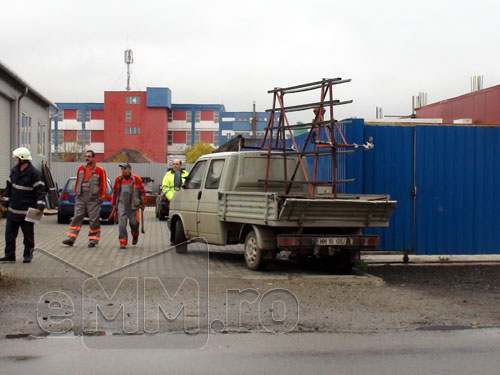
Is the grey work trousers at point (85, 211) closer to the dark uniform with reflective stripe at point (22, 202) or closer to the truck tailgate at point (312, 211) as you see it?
the dark uniform with reflective stripe at point (22, 202)

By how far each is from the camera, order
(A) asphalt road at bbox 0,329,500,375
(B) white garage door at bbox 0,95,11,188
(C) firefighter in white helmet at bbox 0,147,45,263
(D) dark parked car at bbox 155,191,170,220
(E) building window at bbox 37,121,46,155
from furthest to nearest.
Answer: (E) building window at bbox 37,121,46,155 < (B) white garage door at bbox 0,95,11,188 < (D) dark parked car at bbox 155,191,170,220 < (C) firefighter in white helmet at bbox 0,147,45,263 < (A) asphalt road at bbox 0,329,500,375

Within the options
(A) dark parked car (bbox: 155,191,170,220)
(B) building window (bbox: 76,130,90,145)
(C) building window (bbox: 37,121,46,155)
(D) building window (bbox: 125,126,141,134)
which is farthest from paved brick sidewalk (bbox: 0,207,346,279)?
(B) building window (bbox: 76,130,90,145)

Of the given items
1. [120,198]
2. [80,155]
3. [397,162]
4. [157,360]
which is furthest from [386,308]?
[80,155]

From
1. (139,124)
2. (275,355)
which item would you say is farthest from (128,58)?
(275,355)

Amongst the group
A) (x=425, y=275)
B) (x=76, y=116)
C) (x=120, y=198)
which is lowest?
(x=425, y=275)

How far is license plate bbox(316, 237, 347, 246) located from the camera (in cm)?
1054

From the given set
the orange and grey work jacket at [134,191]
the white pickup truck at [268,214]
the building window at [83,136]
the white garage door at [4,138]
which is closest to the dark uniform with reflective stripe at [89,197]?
the orange and grey work jacket at [134,191]

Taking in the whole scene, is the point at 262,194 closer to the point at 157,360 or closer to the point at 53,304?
the point at 53,304

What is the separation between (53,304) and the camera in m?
8.32

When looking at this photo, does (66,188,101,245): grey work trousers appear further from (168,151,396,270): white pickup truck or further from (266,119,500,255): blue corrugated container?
(266,119,500,255): blue corrugated container

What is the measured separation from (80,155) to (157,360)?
74.3 meters

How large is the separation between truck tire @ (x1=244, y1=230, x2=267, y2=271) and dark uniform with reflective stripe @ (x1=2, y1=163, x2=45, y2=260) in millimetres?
3417

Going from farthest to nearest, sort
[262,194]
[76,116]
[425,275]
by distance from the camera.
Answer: [76,116] < [425,275] < [262,194]

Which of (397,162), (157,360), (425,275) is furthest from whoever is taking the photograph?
(397,162)
